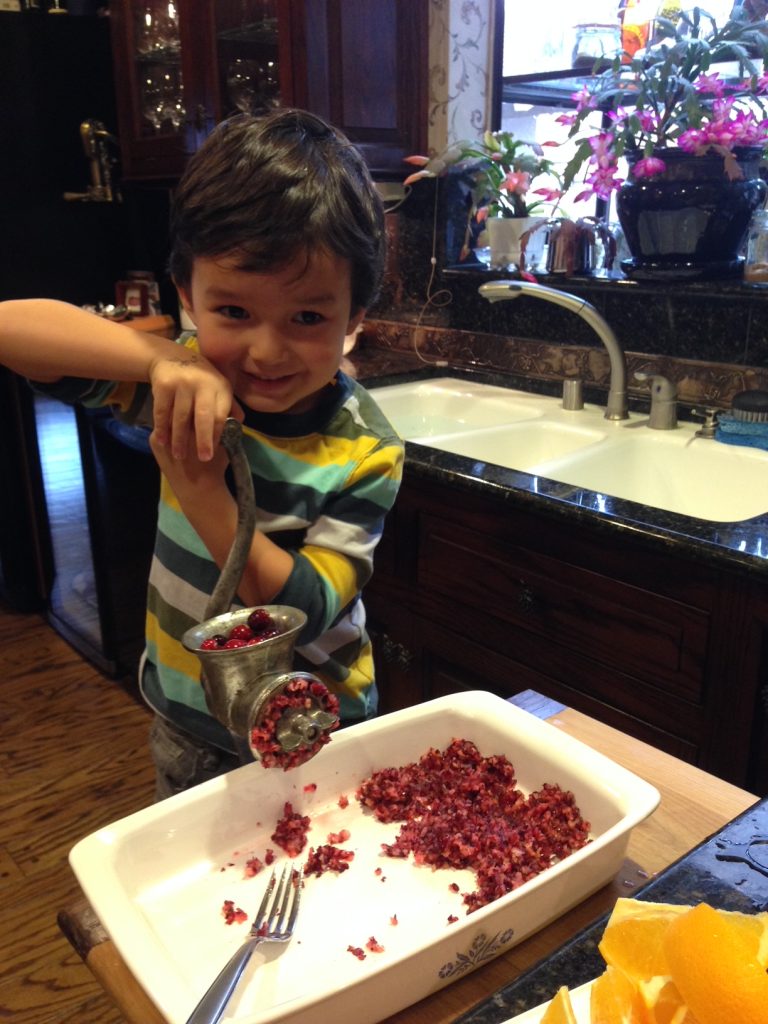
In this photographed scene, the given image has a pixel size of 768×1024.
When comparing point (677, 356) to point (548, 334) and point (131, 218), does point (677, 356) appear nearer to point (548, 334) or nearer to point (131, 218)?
point (548, 334)

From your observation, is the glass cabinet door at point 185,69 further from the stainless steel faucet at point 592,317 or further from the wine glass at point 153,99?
the stainless steel faucet at point 592,317

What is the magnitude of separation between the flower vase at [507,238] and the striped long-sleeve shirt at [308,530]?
50.9 inches

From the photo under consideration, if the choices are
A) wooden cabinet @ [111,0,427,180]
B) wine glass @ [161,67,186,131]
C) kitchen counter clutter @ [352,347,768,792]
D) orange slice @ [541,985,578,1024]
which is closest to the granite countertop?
kitchen counter clutter @ [352,347,768,792]

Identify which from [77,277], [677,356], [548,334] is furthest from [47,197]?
[677,356]

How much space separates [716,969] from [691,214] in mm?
1566

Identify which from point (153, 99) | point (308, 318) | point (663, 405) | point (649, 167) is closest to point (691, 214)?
point (649, 167)

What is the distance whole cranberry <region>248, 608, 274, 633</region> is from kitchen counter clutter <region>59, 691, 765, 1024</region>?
0.21 meters

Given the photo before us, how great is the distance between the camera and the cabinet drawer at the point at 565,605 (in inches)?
49.0

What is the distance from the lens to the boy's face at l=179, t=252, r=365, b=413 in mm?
770

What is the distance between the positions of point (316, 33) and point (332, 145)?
1.44m

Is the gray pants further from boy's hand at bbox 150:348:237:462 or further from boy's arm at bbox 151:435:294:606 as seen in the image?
boy's hand at bbox 150:348:237:462

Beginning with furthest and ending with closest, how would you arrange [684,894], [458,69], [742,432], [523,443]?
1. [458,69]
2. [523,443]
3. [742,432]
4. [684,894]

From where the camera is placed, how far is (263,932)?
597 mm

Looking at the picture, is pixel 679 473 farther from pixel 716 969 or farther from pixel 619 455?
pixel 716 969
